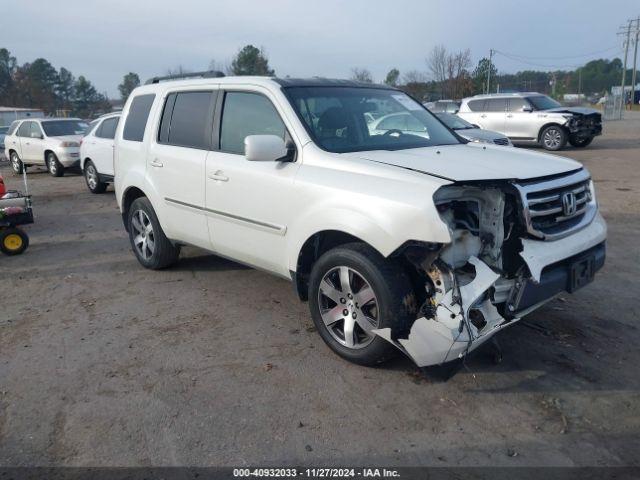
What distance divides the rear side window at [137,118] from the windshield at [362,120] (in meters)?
2.09

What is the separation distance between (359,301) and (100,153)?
9498mm

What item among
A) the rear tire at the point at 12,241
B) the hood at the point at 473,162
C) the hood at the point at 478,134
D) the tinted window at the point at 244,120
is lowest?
the rear tire at the point at 12,241

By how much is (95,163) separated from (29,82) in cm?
6441

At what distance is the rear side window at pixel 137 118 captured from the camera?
5797 millimetres

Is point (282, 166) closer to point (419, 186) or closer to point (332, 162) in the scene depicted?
point (332, 162)

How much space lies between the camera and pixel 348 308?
3793 mm

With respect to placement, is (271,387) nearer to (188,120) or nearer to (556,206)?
(556,206)

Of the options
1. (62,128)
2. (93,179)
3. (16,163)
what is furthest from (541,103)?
(16,163)

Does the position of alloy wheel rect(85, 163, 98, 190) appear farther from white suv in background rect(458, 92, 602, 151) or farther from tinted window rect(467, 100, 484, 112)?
tinted window rect(467, 100, 484, 112)

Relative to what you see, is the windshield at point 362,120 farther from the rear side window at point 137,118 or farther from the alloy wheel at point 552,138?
the alloy wheel at point 552,138

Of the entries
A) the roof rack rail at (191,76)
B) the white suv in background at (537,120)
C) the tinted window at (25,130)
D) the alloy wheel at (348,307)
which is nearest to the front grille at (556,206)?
the alloy wheel at (348,307)

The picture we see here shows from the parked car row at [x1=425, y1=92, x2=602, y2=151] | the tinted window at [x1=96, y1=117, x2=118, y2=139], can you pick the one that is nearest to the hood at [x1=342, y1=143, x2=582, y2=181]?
the tinted window at [x1=96, y1=117, x2=118, y2=139]

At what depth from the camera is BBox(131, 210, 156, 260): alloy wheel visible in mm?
5961

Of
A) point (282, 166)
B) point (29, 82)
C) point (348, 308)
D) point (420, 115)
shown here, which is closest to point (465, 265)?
point (348, 308)
